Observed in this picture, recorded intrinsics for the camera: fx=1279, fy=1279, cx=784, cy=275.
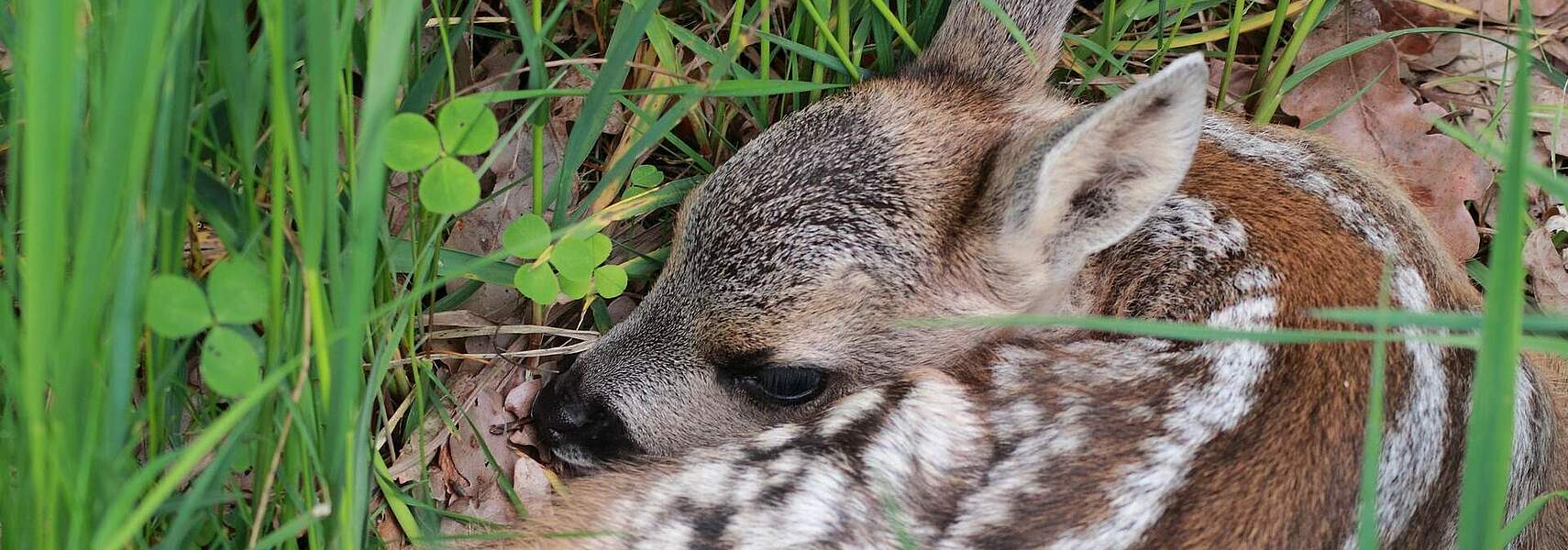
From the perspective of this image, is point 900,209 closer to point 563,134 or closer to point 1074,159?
point 1074,159

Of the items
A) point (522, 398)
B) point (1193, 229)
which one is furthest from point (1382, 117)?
point (522, 398)

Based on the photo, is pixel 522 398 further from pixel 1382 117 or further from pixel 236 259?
pixel 1382 117

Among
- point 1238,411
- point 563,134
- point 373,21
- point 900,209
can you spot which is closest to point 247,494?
point 373,21

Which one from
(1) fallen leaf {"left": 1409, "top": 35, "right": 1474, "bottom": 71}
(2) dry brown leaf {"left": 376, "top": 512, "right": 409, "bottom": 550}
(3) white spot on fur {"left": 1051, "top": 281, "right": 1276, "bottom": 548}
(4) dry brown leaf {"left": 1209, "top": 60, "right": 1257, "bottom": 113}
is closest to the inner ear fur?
(3) white spot on fur {"left": 1051, "top": 281, "right": 1276, "bottom": 548}

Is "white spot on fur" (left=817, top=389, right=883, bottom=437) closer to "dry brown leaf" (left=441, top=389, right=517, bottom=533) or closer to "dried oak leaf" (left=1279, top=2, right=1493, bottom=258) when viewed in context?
"dry brown leaf" (left=441, top=389, right=517, bottom=533)

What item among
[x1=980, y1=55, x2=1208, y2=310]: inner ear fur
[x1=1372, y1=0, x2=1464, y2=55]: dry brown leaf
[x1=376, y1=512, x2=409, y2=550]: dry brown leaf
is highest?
[x1=1372, y1=0, x2=1464, y2=55]: dry brown leaf

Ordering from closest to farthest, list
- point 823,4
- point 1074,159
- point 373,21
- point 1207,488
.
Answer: point 373,21, point 1207,488, point 1074,159, point 823,4

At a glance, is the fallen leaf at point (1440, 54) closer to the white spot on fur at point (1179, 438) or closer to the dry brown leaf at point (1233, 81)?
the dry brown leaf at point (1233, 81)
